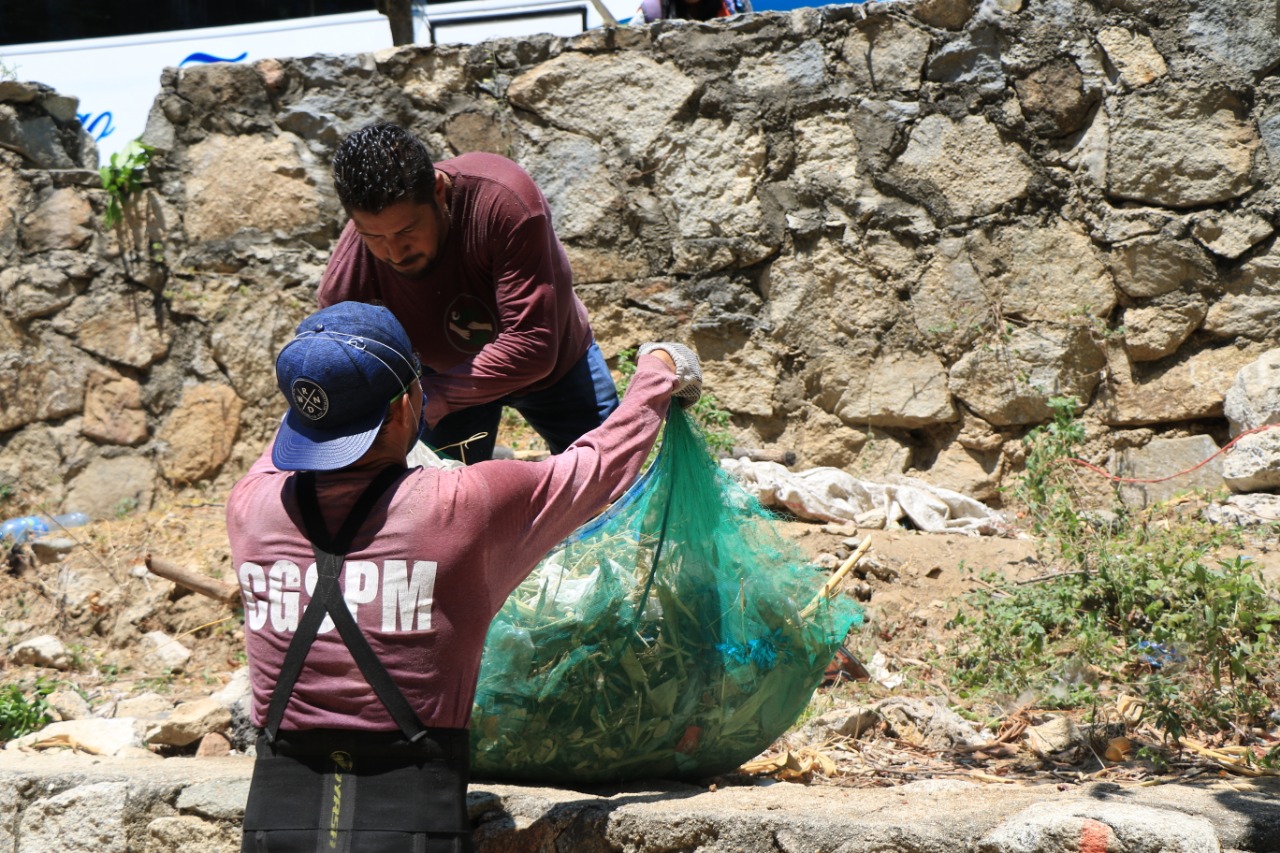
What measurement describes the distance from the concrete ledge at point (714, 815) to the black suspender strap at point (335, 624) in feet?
1.84

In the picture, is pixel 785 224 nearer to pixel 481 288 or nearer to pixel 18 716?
pixel 481 288

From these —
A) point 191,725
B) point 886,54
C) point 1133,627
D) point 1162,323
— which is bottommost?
point 1133,627

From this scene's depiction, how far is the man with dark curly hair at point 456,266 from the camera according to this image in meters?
2.65

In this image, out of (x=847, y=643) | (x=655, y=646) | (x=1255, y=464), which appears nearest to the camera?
(x=655, y=646)

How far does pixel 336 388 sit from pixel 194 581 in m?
3.04

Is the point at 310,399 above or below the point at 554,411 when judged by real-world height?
above

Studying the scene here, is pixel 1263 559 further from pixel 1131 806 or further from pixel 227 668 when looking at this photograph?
pixel 227 668

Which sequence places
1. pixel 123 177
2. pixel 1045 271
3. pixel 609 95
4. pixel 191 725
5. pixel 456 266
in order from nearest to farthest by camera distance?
1. pixel 456 266
2. pixel 191 725
3. pixel 1045 271
4. pixel 609 95
5. pixel 123 177

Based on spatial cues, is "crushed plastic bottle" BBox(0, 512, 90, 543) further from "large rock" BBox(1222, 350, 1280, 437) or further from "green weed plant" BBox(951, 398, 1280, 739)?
"large rock" BBox(1222, 350, 1280, 437)

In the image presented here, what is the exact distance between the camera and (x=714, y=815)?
2.21 meters

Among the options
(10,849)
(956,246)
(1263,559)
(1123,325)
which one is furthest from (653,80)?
(10,849)

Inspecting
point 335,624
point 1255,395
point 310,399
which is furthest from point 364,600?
point 1255,395

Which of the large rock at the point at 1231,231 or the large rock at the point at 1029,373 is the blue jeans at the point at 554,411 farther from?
the large rock at the point at 1231,231

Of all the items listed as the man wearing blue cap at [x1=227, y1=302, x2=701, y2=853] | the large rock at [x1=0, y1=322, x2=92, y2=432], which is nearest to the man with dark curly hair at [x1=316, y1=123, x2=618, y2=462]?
the man wearing blue cap at [x1=227, y1=302, x2=701, y2=853]
